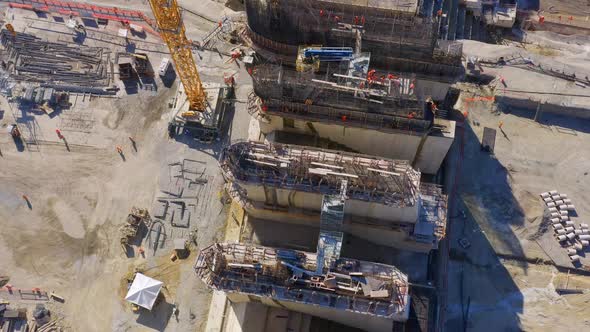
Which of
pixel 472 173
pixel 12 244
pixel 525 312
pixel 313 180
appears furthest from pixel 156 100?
pixel 525 312

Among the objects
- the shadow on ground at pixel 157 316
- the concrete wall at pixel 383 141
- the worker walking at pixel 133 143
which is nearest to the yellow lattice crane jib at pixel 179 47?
the worker walking at pixel 133 143

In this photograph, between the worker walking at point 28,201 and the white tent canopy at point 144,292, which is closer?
the white tent canopy at point 144,292

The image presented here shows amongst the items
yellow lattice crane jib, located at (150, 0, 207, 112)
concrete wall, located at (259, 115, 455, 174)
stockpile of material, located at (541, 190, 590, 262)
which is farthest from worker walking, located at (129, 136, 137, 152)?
stockpile of material, located at (541, 190, 590, 262)

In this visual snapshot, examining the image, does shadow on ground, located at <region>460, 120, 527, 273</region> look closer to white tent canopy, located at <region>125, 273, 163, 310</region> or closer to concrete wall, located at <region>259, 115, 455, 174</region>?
concrete wall, located at <region>259, 115, 455, 174</region>

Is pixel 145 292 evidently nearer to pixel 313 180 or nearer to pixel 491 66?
pixel 313 180

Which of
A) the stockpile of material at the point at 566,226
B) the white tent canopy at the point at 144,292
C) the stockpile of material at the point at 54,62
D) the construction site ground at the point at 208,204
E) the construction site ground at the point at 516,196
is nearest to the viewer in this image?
the white tent canopy at the point at 144,292

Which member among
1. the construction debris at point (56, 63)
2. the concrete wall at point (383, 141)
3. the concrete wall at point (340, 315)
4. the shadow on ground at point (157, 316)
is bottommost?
the shadow on ground at point (157, 316)

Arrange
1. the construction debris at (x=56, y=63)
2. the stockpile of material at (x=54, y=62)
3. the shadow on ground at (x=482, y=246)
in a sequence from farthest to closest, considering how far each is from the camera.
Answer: the stockpile of material at (x=54, y=62), the construction debris at (x=56, y=63), the shadow on ground at (x=482, y=246)

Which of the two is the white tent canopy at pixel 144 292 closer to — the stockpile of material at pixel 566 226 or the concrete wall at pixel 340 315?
the concrete wall at pixel 340 315

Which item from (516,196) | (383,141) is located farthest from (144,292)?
(516,196)
